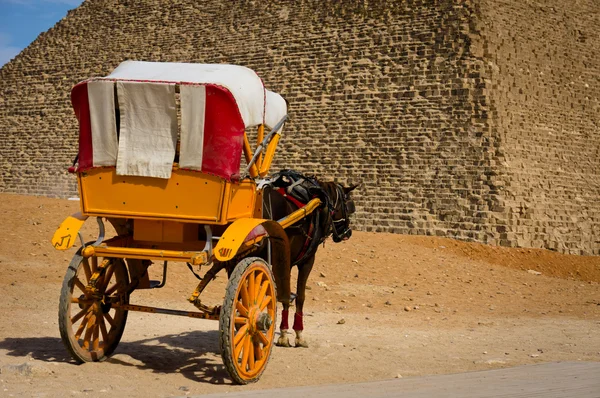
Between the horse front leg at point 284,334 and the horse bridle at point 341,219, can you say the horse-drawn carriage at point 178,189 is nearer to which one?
the horse front leg at point 284,334

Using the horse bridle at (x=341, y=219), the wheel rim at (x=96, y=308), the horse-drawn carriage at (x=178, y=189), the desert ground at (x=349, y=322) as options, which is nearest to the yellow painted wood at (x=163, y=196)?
the horse-drawn carriage at (x=178, y=189)

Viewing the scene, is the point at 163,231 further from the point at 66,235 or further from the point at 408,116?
the point at 408,116

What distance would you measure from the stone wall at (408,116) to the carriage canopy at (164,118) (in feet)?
47.8

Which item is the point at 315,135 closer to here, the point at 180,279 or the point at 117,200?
the point at 180,279

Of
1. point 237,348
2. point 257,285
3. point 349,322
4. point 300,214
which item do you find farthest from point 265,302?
point 349,322

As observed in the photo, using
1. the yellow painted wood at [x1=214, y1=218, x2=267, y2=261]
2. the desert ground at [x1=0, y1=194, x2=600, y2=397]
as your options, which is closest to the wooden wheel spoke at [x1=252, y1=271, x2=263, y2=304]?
the yellow painted wood at [x1=214, y1=218, x2=267, y2=261]

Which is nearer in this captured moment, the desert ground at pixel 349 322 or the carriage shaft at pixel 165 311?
the carriage shaft at pixel 165 311

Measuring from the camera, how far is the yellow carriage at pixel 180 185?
5.99m

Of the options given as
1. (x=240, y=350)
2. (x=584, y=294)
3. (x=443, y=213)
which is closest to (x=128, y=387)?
(x=240, y=350)

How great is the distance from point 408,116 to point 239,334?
1785 centimetres

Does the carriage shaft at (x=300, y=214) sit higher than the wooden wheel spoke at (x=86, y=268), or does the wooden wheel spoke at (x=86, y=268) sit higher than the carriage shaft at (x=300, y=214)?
the carriage shaft at (x=300, y=214)

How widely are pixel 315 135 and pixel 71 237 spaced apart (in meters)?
18.9

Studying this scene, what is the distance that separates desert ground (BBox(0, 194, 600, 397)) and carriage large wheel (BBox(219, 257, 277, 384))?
0.54 feet

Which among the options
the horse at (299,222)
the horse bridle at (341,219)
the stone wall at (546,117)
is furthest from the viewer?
the stone wall at (546,117)
